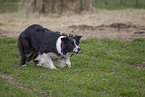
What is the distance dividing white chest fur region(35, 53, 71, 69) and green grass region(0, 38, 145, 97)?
0.21 meters

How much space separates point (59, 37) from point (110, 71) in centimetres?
233

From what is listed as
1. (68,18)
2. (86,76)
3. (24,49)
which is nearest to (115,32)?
(68,18)

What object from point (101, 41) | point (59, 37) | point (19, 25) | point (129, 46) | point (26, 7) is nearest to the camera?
point (59, 37)

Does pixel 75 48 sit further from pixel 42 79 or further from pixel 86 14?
pixel 86 14

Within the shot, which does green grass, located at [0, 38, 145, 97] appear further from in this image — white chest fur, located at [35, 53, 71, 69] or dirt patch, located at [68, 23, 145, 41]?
dirt patch, located at [68, 23, 145, 41]

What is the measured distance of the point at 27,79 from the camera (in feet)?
22.6

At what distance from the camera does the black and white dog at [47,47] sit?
7.31 meters

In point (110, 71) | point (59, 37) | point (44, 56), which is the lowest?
point (110, 71)

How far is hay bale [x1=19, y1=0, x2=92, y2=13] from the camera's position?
872 inches

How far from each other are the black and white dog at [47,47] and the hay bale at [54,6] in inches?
575

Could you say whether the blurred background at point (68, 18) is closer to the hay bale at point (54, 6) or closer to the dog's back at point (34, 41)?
the hay bale at point (54, 6)

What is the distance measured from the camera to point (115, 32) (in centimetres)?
1417

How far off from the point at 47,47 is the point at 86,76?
70.0 inches

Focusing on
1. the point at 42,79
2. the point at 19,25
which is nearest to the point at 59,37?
the point at 42,79
